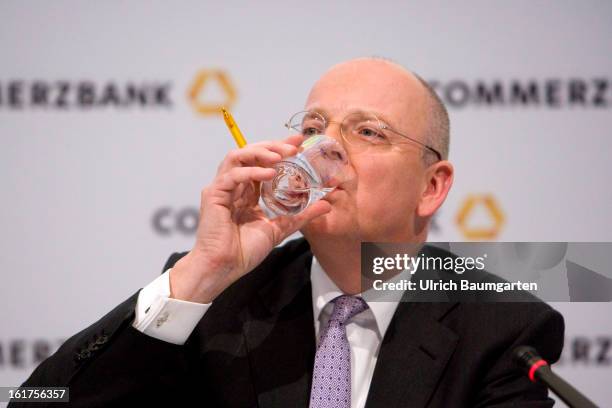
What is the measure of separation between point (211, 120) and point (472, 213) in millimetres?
1070

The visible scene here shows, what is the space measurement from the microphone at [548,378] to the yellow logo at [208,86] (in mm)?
1625

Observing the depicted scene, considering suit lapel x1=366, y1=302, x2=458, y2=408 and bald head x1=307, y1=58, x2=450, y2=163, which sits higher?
bald head x1=307, y1=58, x2=450, y2=163

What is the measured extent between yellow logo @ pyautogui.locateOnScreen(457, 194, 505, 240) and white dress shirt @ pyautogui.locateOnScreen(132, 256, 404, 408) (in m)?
0.71

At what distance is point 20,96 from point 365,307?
166cm

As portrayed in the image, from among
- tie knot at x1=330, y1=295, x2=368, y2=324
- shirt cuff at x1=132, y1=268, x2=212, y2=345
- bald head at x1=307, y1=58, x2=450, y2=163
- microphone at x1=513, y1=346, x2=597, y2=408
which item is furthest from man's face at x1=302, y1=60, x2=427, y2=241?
microphone at x1=513, y1=346, x2=597, y2=408

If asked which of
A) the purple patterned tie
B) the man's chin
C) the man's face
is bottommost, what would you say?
the purple patterned tie

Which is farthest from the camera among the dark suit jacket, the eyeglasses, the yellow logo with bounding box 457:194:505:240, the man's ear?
the yellow logo with bounding box 457:194:505:240

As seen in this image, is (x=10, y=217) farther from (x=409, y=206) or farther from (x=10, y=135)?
(x=409, y=206)

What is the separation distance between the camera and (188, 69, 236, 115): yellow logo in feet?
8.57

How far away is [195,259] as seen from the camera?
1647 mm

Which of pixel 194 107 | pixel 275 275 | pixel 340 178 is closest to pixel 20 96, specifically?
pixel 194 107

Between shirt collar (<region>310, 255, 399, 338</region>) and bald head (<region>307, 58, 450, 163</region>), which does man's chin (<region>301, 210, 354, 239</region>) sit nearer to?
shirt collar (<region>310, 255, 399, 338</region>)

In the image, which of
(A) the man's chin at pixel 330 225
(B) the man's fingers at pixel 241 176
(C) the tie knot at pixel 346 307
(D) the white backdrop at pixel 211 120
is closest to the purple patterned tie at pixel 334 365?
(C) the tie knot at pixel 346 307

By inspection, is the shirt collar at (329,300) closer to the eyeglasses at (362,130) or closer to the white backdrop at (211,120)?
the eyeglasses at (362,130)
